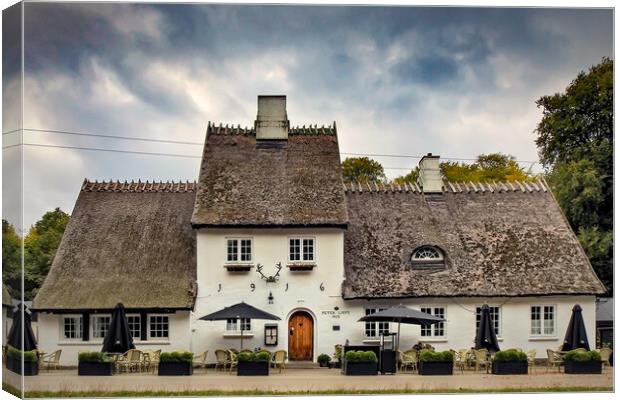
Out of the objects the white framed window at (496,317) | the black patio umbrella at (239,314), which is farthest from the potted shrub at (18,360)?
the white framed window at (496,317)

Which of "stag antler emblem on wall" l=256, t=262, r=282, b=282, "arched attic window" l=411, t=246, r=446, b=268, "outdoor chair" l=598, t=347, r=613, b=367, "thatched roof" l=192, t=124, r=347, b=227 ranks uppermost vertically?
"thatched roof" l=192, t=124, r=347, b=227

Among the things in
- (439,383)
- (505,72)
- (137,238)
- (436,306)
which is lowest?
(439,383)

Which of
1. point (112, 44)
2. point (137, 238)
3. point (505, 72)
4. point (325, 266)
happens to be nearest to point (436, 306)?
point (325, 266)

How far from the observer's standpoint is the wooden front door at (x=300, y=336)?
96.7 ft

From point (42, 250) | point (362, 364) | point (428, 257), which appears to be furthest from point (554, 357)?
point (42, 250)

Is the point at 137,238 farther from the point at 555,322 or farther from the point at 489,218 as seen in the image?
the point at 555,322

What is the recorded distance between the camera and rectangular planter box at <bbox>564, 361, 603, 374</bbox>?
26031 millimetres

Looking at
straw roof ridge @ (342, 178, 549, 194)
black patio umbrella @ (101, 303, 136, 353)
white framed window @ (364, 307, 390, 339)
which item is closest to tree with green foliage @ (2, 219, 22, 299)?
black patio umbrella @ (101, 303, 136, 353)

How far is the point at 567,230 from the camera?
31.9m

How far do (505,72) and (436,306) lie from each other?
8.71 m

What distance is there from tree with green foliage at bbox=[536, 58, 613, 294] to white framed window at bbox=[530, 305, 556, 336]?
11.4 feet

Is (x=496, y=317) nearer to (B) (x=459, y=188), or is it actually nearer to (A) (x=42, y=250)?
(B) (x=459, y=188)

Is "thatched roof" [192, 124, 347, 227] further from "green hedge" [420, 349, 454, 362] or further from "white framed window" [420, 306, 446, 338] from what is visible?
"green hedge" [420, 349, 454, 362]

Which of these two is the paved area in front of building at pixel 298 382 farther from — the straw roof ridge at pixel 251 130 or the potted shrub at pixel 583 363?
the straw roof ridge at pixel 251 130
